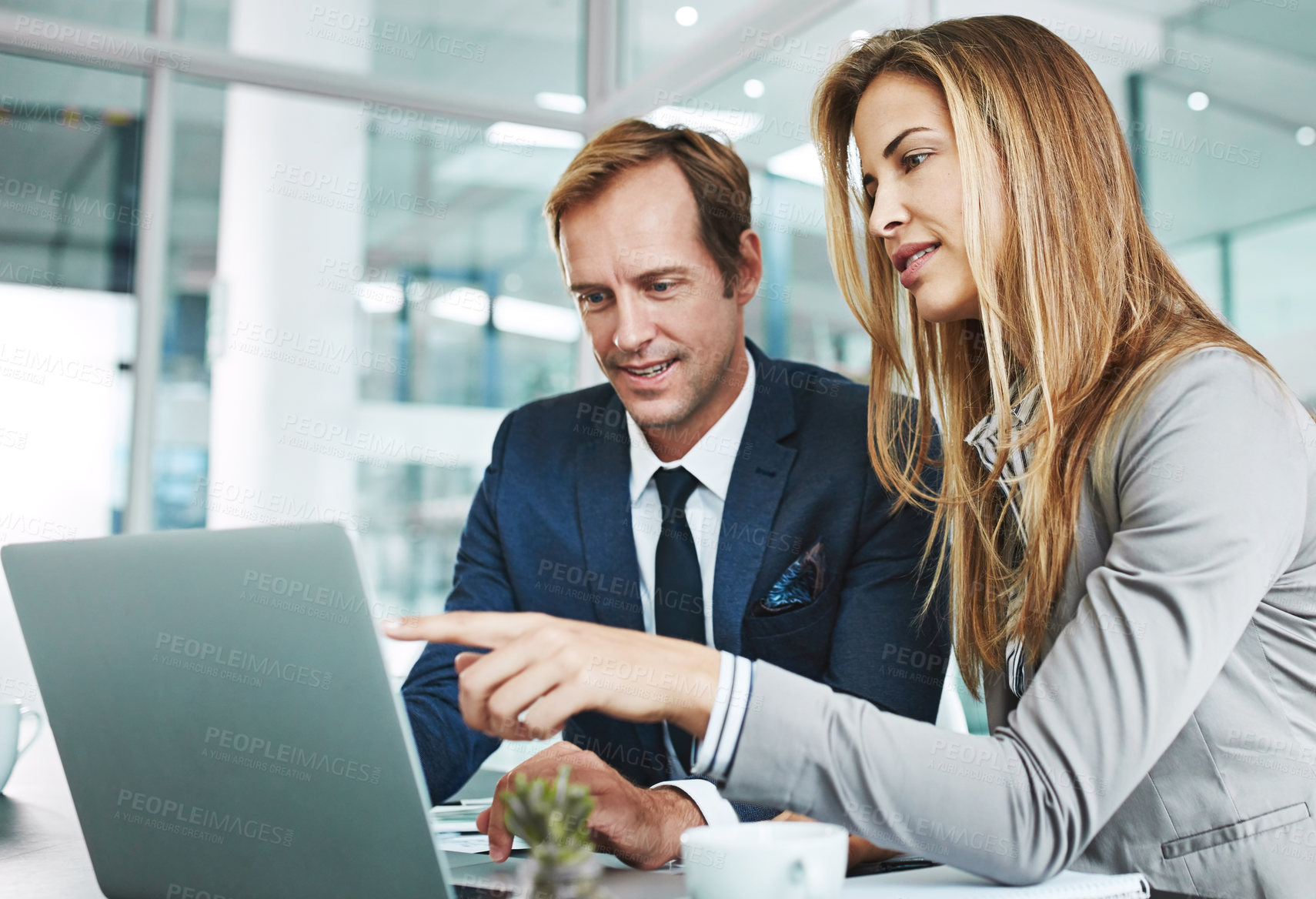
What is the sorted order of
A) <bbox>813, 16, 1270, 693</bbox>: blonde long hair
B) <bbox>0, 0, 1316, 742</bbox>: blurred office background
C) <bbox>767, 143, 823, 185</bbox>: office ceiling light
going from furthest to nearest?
1. <bbox>0, 0, 1316, 742</bbox>: blurred office background
2. <bbox>767, 143, 823, 185</bbox>: office ceiling light
3. <bbox>813, 16, 1270, 693</bbox>: blonde long hair

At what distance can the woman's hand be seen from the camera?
68cm

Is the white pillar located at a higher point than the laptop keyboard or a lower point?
higher

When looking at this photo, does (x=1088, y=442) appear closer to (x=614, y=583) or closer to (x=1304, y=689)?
(x=1304, y=689)

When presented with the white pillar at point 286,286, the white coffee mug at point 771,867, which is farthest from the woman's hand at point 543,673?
the white pillar at point 286,286

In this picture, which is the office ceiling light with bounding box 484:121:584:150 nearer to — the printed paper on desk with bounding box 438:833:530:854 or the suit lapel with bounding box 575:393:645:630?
the suit lapel with bounding box 575:393:645:630

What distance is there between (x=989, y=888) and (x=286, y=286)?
3.30 metres

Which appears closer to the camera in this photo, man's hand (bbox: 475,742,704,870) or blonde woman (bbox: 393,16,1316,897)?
blonde woman (bbox: 393,16,1316,897)

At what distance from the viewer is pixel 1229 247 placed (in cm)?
195

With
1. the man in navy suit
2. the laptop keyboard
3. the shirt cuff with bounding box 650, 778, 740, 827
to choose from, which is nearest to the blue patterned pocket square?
the man in navy suit

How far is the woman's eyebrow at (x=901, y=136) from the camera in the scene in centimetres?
115

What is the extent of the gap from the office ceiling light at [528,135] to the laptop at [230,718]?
10.9 feet

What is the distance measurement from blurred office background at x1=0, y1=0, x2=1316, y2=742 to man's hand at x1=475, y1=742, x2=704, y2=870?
200 cm

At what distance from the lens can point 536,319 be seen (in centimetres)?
394

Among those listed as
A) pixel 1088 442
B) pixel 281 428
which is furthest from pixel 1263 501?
pixel 281 428
